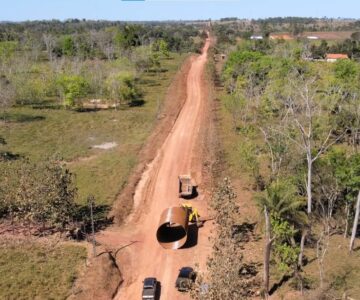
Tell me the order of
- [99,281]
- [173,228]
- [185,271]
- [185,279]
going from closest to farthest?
[185,279], [99,281], [185,271], [173,228]

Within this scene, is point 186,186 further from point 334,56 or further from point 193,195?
point 334,56

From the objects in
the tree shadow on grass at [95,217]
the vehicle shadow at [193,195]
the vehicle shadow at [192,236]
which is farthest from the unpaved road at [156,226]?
the tree shadow on grass at [95,217]

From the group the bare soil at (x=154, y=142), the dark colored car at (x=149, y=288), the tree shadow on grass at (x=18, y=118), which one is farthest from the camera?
the tree shadow on grass at (x=18, y=118)


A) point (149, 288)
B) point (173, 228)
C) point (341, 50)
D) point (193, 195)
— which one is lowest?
point (193, 195)

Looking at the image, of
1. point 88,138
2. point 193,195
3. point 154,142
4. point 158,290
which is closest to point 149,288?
point 158,290

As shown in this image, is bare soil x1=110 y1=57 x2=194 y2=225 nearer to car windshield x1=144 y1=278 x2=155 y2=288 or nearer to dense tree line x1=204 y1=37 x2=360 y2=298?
car windshield x1=144 y1=278 x2=155 y2=288

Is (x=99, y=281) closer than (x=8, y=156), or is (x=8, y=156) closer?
(x=99, y=281)

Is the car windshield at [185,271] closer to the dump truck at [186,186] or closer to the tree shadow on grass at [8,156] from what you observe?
the dump truck at [186,186]
